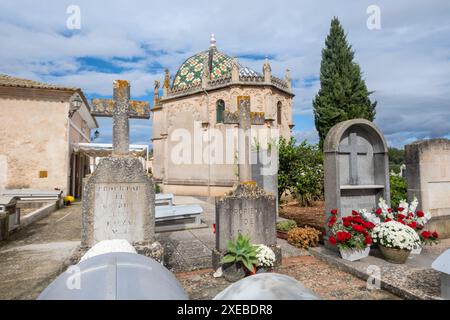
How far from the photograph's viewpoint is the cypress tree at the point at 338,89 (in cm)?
2028

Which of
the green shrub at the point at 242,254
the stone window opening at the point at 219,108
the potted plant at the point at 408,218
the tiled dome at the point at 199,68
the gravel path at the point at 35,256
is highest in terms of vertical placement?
the tiled dome at the point at 199,68

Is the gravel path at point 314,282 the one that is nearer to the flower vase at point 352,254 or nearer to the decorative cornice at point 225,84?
the flower vase at point 352,254

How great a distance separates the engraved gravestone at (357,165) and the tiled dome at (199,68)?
51.2ft

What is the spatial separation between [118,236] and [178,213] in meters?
3.38

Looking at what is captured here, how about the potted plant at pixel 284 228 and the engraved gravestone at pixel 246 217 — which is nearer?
the engraved gravestone at pixel 246 217

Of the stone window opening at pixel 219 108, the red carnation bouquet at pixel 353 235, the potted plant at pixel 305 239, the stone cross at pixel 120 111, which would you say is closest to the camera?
the red carnation bouquet at pixel 353 235

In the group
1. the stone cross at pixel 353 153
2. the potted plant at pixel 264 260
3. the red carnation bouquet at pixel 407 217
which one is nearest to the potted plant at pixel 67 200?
the potted plant at pixel 264 260

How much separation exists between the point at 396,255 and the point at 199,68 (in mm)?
20183

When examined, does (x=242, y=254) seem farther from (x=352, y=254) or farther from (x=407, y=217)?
(x=407, y=217)

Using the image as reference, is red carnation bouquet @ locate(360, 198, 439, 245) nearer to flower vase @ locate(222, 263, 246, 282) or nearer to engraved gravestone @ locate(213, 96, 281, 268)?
engraved gravestone @ locate(213, 96, 281, 268)

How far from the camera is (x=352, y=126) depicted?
6148 mm

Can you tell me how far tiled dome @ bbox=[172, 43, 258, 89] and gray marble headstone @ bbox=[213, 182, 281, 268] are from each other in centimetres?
1657

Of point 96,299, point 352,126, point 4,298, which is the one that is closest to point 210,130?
point 352,126
